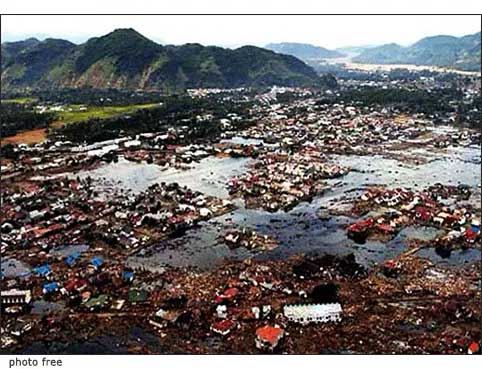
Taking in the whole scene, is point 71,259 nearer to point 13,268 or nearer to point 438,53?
point 13,268

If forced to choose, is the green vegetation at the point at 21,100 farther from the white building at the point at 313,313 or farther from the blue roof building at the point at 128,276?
the white building at the point at 313,313

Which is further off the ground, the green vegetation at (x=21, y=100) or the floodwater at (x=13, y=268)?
the green vegetation at (x=21, y=100)

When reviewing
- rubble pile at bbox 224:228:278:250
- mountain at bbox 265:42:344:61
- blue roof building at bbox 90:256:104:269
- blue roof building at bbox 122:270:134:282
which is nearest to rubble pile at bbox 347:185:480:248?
rubble pile at bbox 224:228:278:250

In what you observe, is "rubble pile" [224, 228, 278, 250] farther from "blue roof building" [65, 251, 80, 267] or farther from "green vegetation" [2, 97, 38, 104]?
"green vegetation" [2, 97, 38, 104]

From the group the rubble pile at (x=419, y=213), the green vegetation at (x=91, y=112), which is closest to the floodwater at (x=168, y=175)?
the rubble pile at (x=419, y=213)

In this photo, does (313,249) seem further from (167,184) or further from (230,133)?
(230,133)

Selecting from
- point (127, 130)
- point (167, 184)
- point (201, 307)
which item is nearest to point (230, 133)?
point (127, 130)
